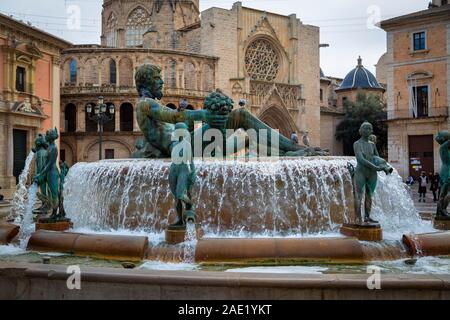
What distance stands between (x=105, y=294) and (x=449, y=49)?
3479 cm

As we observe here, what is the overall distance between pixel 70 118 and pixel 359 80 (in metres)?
32.9

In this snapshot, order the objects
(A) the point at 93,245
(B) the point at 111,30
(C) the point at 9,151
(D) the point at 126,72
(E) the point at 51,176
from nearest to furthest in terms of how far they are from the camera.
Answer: (A) the point at 93,245, (E) the point at 51,176, (C) the point at 9,151, (D) the point at 126,72, (B) the point at 111,30

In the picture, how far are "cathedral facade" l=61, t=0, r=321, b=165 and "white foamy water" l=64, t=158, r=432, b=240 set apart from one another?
31.6 m

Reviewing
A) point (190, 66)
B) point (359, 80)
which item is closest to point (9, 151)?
point (190, 66)

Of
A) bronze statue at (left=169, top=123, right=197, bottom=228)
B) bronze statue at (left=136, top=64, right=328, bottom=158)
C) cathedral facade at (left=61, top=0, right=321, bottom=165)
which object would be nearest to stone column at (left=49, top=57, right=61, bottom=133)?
cathedral facade at (left=61, top=0, right=321, bottom=165)

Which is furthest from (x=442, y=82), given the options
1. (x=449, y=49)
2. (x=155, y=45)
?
(x=155, y=45)

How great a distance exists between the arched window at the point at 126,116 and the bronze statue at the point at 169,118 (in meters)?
32.1

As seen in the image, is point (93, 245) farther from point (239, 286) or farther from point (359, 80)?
point (359, 80)

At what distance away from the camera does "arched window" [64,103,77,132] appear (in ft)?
134

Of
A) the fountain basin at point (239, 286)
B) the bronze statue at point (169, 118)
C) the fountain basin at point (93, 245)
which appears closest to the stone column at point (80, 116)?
the bronze statue at point (169, 118)

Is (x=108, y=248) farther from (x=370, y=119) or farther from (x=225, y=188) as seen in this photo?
(x=370, y=119)

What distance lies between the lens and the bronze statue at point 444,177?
8461mm

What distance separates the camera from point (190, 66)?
42.6m

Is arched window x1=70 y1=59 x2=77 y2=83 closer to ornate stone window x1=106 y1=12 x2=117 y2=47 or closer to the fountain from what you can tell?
ornate stone window x1=106 y1=12 x2=117 y2=47
